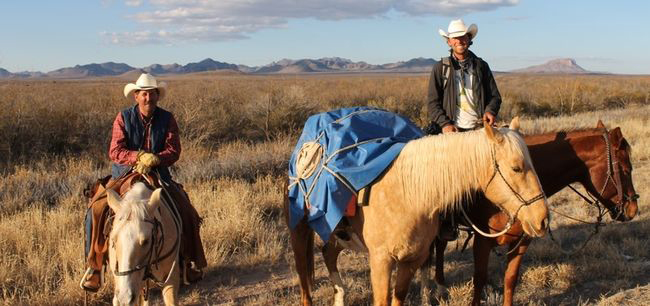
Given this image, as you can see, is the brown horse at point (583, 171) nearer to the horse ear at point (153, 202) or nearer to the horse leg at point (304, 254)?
the horse leg at point (304, 254)

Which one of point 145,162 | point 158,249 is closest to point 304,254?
point 158,249

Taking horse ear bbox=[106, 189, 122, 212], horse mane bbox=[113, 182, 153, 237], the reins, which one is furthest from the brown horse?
horse ear bbox=[106, 189, 122, 212]

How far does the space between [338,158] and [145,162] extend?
5.10ft

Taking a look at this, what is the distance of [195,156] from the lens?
1215 cm

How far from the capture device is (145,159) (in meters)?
4.30

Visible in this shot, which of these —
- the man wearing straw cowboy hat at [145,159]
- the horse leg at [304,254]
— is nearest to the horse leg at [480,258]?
the horse leg at [304,254]

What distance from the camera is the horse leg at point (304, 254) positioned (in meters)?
4.75

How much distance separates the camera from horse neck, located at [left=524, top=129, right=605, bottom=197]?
4.64 m

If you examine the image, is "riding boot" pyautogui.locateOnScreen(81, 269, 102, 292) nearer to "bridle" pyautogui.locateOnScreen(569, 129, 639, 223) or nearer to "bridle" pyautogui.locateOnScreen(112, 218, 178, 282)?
"bridle" pyautogui.locateOnScreen(112, 218, 178, 282)

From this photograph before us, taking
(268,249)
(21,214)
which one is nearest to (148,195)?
(268,249)

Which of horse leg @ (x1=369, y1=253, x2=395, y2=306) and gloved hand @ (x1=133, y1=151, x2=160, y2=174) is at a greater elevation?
gloved hand @ (x1=133, y1=151, x2=160, y2=174)

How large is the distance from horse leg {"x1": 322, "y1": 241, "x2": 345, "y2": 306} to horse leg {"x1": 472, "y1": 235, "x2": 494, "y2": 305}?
1174mm

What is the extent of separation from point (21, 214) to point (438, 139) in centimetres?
569

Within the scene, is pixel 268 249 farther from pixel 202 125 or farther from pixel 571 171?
pixel 202 125
